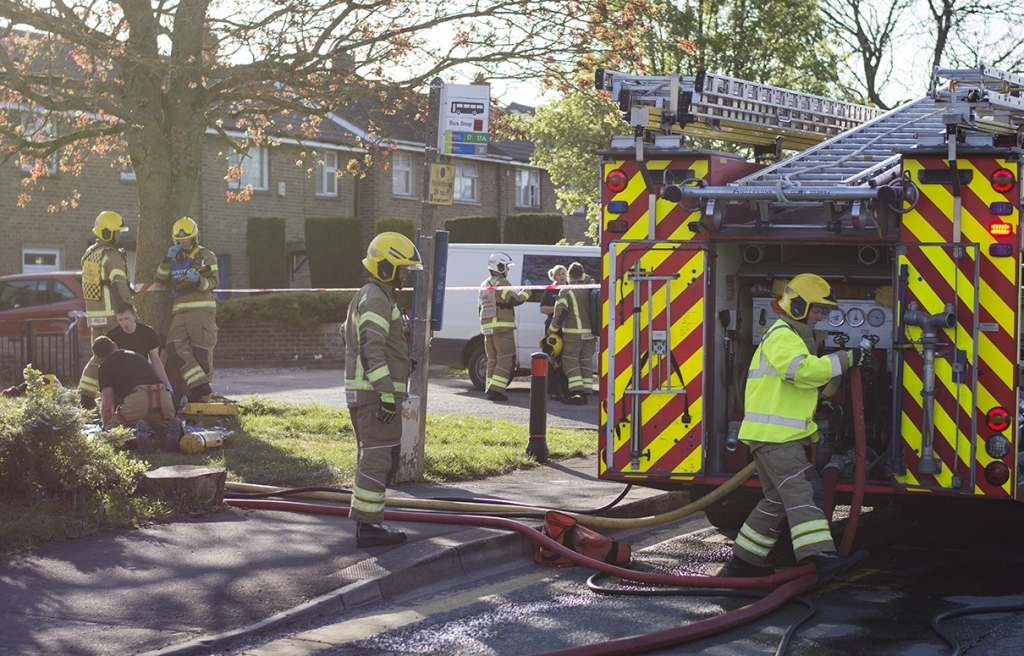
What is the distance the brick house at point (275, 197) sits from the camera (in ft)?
82.0

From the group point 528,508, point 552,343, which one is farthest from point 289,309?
point 528,508

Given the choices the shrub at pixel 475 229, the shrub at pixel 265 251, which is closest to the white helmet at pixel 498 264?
the shrub at pixel 265 251

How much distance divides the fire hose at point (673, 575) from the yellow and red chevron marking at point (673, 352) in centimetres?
32

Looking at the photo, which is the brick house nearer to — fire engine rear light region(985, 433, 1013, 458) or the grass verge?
the grass verge

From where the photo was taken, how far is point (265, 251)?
2788cm

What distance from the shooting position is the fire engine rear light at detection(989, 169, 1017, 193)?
6266mm

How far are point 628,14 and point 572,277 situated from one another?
383cm

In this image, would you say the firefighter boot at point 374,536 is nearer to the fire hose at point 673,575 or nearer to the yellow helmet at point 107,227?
the fire hose at point 673,575

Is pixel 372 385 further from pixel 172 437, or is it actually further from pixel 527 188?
pixel 527 188

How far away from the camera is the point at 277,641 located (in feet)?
17.5

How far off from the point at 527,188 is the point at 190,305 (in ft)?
87.6

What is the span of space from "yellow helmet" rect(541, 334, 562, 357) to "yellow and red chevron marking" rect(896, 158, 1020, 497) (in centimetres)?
828

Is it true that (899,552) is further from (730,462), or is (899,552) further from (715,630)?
(715,630)

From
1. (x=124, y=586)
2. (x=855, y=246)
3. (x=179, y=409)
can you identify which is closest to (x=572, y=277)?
(x=179, y=409)
